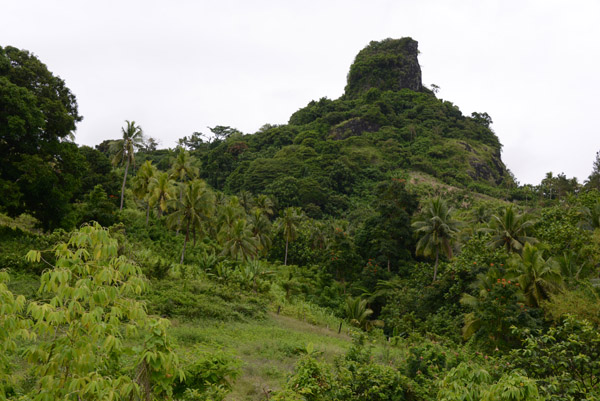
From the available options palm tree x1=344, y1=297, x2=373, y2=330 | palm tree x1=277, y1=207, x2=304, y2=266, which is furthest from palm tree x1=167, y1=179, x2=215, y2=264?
palm tree x1=344, y1=297, x2=373, y2=330

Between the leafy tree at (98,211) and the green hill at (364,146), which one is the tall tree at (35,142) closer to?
the leafy tree at (98,211)

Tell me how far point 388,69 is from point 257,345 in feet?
362

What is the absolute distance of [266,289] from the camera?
2959 cm

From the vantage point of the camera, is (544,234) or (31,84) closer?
(31,84)

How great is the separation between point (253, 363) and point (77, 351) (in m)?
10.2

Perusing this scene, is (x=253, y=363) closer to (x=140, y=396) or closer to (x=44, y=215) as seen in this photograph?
(x=140, y=396)

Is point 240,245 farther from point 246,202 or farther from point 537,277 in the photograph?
point 537,277

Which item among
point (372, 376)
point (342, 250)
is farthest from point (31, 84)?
point (342, 250)

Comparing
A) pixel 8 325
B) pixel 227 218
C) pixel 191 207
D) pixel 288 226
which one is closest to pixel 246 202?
pixel 288 226

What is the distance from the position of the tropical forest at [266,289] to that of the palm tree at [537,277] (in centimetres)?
8

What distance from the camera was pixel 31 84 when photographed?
20750mm

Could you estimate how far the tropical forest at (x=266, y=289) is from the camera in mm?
3533

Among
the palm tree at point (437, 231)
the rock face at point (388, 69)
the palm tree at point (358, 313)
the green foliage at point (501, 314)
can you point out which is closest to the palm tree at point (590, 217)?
the green foliage at point (501, 314)

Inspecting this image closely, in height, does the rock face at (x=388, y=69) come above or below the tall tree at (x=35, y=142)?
above
